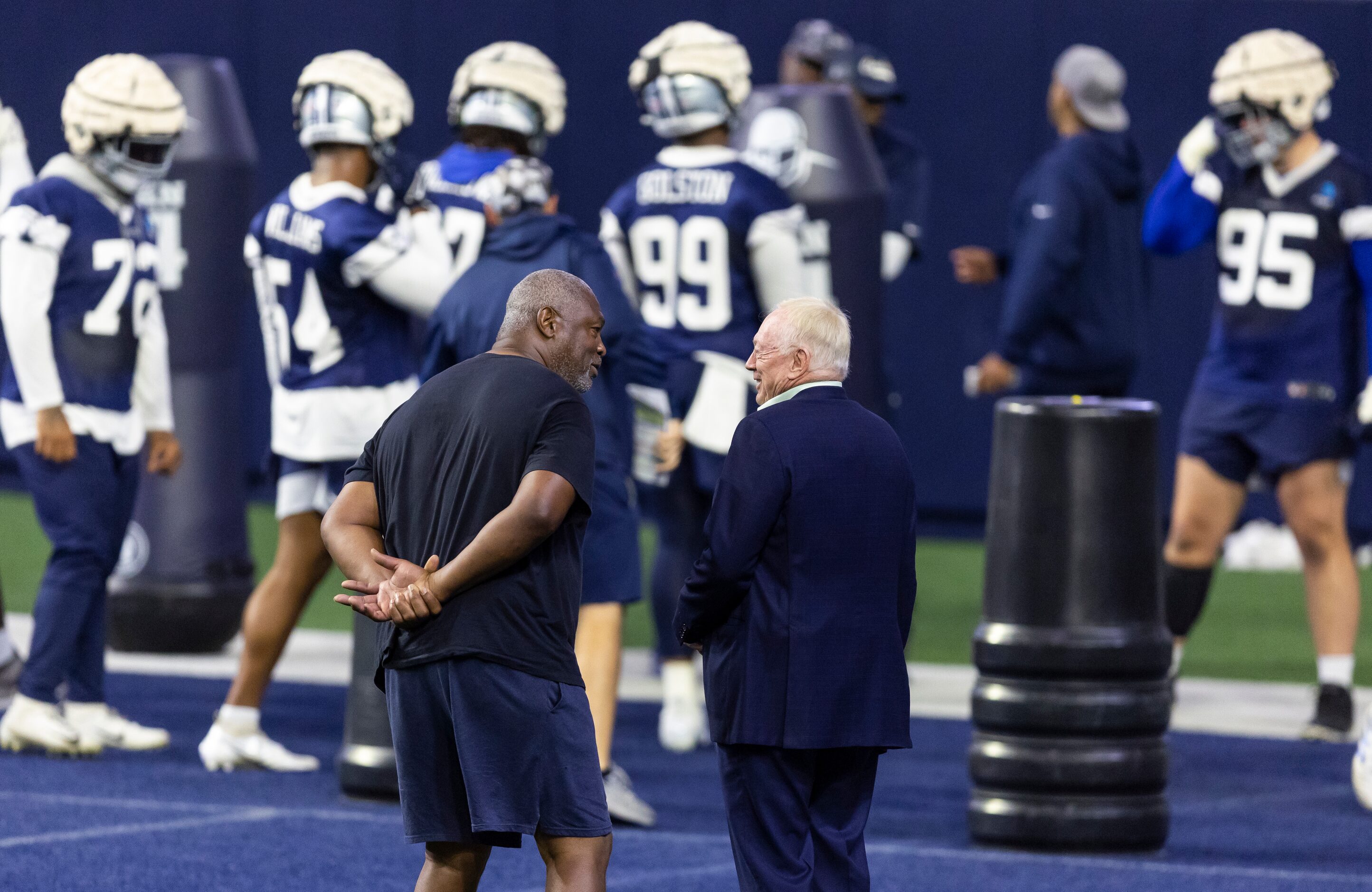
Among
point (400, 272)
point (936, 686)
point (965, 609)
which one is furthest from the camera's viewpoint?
point (965, 609)

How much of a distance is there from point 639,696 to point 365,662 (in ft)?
7.67

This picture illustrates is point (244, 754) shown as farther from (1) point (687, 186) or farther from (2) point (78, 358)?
(1) point (687, 186)

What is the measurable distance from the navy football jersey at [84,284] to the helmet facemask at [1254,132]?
3.83 metres

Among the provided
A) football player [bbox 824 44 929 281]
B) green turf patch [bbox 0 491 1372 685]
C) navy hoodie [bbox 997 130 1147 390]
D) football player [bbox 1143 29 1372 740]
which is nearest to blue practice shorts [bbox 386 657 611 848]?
football player [bbox 1143 29 1372 740]

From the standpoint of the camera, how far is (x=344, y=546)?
408cm

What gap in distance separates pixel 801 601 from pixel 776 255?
3.15m

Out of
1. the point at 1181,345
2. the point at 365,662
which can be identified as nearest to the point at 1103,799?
the point at 365,662

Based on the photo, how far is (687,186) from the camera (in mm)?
7340

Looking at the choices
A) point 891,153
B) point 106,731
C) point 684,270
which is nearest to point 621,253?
point 684,270

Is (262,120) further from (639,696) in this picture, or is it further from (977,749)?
(977,749)

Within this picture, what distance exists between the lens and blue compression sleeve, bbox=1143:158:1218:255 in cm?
821

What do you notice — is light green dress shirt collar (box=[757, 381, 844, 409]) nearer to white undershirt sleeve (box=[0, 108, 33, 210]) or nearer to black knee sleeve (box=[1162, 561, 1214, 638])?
black knee sleeve (box=[1162, 561, 1214, 638])

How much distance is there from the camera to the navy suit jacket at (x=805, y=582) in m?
4.26

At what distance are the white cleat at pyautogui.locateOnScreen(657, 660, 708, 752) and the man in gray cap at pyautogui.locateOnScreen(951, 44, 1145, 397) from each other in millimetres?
2469
